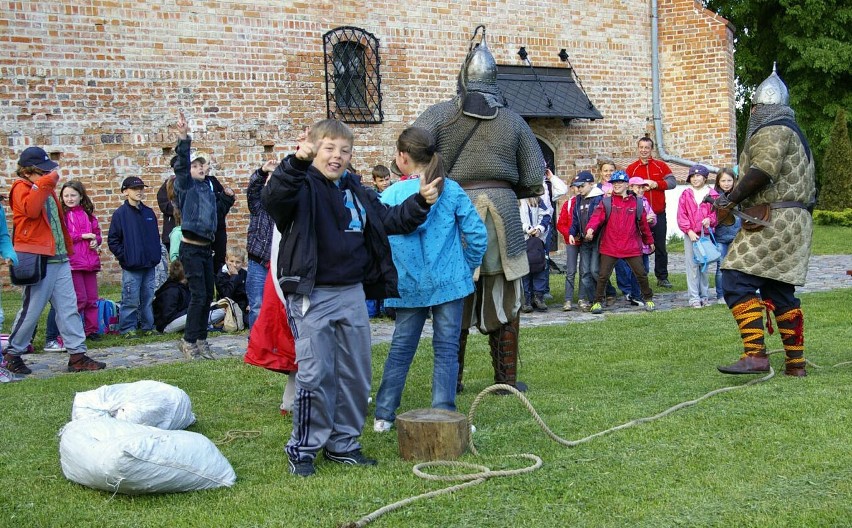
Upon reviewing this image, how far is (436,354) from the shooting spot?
18.7 feet

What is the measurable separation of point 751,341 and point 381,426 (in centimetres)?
273

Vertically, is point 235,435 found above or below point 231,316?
above

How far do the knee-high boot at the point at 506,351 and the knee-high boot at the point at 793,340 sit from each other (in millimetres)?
1811

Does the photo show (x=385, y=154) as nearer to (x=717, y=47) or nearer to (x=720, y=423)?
(x=717, y=47)

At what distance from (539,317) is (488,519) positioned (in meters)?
7.39

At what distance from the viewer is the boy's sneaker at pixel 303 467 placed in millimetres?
4758

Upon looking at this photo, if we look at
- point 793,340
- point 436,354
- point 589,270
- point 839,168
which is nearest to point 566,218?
point 589,270

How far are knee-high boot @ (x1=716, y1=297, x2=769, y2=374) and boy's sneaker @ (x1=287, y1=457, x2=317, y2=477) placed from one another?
322 centimetres

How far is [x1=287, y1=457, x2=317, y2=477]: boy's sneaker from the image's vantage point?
4.76 metres

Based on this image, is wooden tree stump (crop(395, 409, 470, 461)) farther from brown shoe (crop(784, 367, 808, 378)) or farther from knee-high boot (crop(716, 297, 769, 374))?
brown shoe (crop(784, 367, 808, 378))

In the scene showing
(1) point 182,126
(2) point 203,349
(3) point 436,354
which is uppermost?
(1) point 182,126

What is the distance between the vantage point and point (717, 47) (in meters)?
21.9

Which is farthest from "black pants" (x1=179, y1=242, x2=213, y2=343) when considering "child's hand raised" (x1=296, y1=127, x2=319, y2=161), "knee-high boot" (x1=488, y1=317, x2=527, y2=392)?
"child's hand raised" (x1=296, y1=127, x2=319, y2=161)

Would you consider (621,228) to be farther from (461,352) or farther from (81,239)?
(81,239)
